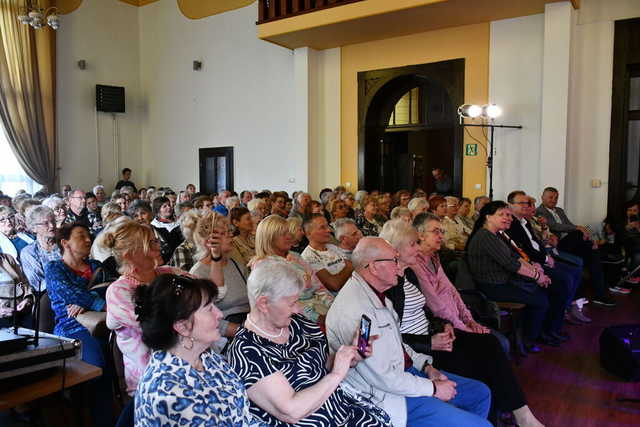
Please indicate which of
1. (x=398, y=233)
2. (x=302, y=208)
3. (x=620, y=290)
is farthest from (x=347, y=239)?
(x=620, y=290)

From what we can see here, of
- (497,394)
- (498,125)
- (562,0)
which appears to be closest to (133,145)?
(498,125)

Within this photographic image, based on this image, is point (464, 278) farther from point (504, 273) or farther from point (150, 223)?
point (150, 223)

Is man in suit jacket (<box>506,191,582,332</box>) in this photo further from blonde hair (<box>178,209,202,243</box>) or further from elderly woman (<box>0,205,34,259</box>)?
elderly woman (<box>0,205,34,259</box>)

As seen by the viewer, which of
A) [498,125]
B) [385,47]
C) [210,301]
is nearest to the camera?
[210,301]

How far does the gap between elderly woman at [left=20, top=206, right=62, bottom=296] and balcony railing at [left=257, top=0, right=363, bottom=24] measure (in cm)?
555

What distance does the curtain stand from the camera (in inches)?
396

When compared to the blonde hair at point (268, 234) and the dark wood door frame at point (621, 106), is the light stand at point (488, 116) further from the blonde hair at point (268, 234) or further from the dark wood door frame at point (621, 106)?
the blonde hair at point (268, 234)

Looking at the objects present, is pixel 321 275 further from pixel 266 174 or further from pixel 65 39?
pixel 65 39

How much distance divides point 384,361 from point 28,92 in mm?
10924

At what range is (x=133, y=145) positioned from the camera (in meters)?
12.4

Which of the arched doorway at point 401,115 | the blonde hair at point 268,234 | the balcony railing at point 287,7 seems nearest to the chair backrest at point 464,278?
the blonde hair at point 268,234

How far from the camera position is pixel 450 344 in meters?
2.68

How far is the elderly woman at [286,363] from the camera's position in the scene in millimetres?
1574

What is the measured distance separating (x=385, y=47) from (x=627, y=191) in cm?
443
